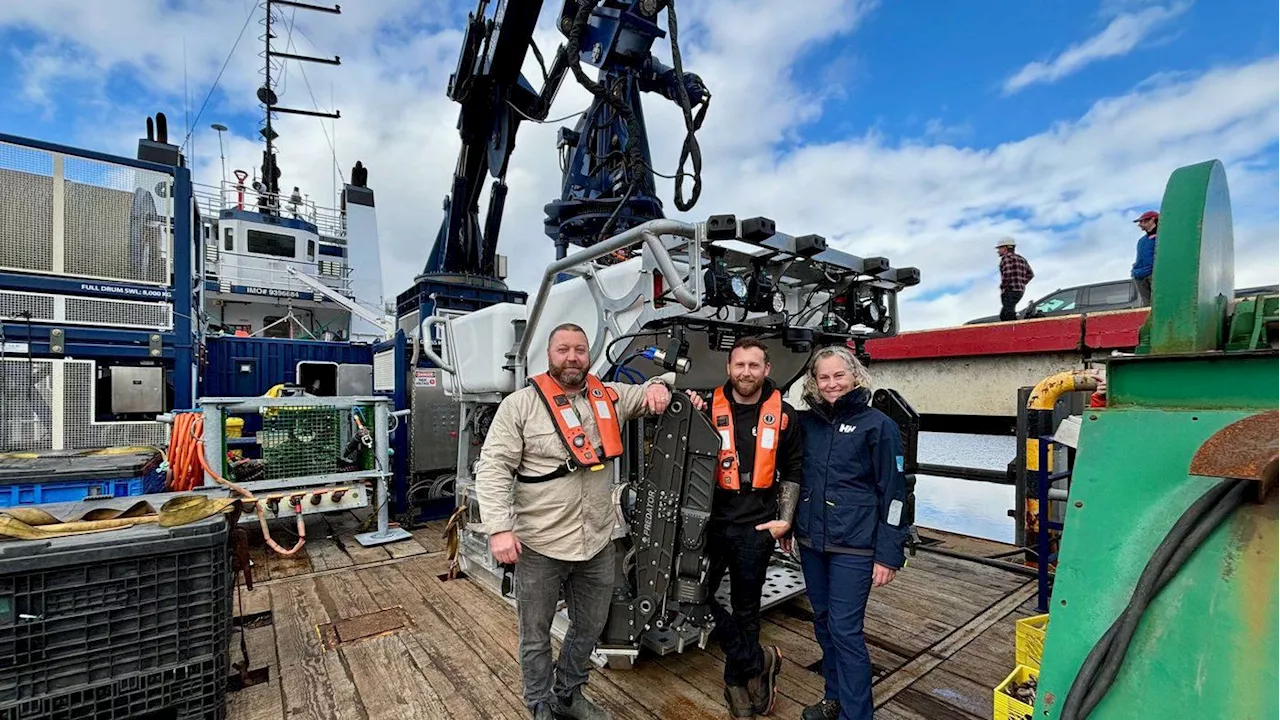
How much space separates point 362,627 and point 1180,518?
3924 mm

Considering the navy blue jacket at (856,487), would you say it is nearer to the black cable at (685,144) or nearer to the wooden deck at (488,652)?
the wooden deck at (488,652)

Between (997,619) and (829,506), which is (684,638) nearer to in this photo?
(829,506)

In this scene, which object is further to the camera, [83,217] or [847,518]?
[83,217]

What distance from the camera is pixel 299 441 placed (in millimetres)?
5094

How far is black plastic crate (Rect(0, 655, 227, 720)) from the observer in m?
2.00

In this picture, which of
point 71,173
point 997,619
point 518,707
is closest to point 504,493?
point 518,707

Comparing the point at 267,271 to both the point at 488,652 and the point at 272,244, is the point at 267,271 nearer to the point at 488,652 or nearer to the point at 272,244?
the point at 272,244

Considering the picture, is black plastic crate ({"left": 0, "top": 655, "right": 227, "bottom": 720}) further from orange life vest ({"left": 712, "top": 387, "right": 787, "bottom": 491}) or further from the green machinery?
the green machinery

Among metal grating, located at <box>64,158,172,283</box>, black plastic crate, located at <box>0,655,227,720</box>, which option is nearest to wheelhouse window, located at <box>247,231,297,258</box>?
metal grating, located at <box>64,158,172,283</box>

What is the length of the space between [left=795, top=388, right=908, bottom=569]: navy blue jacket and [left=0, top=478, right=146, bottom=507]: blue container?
383 cm

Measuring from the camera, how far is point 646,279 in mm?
2781

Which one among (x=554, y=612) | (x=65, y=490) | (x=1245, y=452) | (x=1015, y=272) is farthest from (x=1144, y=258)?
(x=65, y=490)

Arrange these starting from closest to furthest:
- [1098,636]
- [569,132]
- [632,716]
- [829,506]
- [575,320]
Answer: [1098,636]
[829,506]
[632,716]
[575,320]
[569,132]

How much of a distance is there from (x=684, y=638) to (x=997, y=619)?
2198 millimetres
